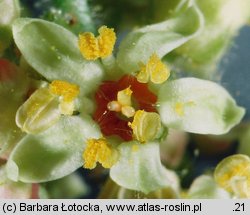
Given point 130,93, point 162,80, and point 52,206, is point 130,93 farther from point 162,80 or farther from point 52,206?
point 52,206

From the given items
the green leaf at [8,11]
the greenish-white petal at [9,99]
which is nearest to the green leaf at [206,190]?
the greenish-white petal at [9,99]

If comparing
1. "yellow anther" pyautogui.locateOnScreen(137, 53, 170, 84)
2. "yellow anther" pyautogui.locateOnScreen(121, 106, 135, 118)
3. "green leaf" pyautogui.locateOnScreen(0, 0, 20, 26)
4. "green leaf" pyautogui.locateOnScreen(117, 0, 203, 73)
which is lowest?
"yellow anther" pyautogui.locateOnScreen(121, 106, 135, 118)

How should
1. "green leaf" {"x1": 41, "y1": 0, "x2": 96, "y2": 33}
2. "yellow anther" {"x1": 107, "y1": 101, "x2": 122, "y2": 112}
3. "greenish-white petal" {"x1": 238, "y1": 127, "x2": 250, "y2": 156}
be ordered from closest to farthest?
"yellow anther" {"x1": 107, "y1": 101, "x2": 122, "y2": 112}
"green leaf" {"x1": 41, "y1": 0, "x2": 96, "y2": 33}
"greenish-white petal" {"x1": 238, "y1": 127, "x2": 250, "y2": 156}

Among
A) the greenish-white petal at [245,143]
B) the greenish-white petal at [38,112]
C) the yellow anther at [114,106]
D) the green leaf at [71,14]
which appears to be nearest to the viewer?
the greenish-white petal at [38,112]

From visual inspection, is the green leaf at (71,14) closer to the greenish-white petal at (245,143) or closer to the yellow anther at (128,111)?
the yellow anther at (128,111)

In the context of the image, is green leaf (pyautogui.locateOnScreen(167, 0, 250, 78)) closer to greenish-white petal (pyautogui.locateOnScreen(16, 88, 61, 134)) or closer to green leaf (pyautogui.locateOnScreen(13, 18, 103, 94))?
green leaf (pyautogui.locateOnScreen(13, 18, 103, 94))

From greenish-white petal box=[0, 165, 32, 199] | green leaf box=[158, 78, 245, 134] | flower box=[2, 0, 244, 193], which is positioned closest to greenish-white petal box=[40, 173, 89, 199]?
greenish-white petal box=[0, 165, 32, 199]
